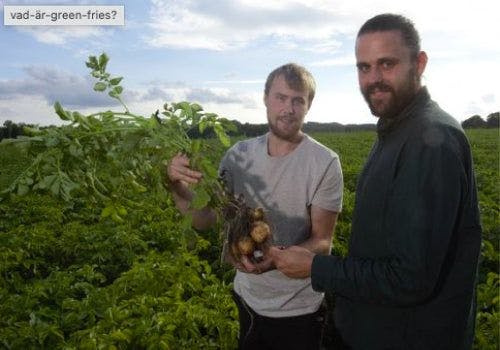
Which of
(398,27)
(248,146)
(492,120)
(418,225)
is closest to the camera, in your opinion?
(418,225)

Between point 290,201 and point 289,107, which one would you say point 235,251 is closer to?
point 290,201

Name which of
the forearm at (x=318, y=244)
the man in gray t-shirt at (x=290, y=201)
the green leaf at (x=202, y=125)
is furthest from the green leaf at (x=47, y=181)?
the forearm at (x=318, y=244)

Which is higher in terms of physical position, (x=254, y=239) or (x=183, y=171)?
(x=183, y=171)

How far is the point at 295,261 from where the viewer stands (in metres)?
2.12

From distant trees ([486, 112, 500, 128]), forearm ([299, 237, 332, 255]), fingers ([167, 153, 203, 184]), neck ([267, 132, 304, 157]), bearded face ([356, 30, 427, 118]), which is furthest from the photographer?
distant trees ([486, 112, 500, 128])

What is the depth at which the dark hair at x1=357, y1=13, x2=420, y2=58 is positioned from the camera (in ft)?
6.36

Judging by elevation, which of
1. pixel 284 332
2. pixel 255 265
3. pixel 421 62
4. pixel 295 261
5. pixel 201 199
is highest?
pixel 421 62

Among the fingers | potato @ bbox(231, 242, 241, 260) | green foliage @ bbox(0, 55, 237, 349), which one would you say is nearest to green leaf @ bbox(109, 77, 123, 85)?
green foliage @ bbox(0, 55, 237, 349)

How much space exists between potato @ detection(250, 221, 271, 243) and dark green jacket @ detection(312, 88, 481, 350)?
1.57ft

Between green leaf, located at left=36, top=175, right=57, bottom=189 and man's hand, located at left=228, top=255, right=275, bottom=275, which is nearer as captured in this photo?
green leaf, located at left=36, top=175, right=57, bottom=189

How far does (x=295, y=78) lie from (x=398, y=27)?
0.91 m

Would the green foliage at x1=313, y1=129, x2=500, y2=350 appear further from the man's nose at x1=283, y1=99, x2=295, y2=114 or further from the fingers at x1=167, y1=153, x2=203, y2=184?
the fingers at x1=167, y1=153, x2=203, y2=184

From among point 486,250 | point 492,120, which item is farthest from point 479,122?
point 486,250

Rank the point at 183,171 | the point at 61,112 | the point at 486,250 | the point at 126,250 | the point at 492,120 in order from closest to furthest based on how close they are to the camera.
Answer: the point at 61,112 < the point at 183,171 < the point at 486,250 < the point at 126,250 < the point at 492,120
